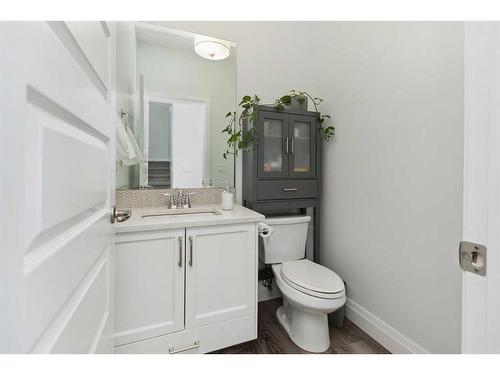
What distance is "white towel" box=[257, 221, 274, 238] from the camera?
1.62m

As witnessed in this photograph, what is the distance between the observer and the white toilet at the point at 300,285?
4.68 ft

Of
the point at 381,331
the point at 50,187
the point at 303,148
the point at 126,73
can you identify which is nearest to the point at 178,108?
the point at 126,73

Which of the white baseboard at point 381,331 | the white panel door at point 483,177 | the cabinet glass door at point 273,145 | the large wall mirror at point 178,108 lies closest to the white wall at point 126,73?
the large wall mirror at point 178,108

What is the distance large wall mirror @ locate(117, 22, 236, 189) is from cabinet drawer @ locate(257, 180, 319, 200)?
0.96ft

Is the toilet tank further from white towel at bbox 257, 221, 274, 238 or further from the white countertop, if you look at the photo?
the white countertop

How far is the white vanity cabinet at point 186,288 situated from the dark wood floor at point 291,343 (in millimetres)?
97

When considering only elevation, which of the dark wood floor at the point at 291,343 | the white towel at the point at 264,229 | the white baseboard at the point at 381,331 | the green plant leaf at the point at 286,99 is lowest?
the dark wood floor at the point at 291,343

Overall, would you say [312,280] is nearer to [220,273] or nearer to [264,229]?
[264,229]

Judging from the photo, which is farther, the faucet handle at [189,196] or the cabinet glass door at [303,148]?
the cabinet glass door at [303,148]

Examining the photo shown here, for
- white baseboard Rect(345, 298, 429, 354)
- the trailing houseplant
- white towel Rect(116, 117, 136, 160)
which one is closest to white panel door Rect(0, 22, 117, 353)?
white towel Rect(116, 117, 136, 160)

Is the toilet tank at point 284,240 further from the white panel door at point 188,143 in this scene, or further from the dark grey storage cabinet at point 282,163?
the white panel door at point 188,143
